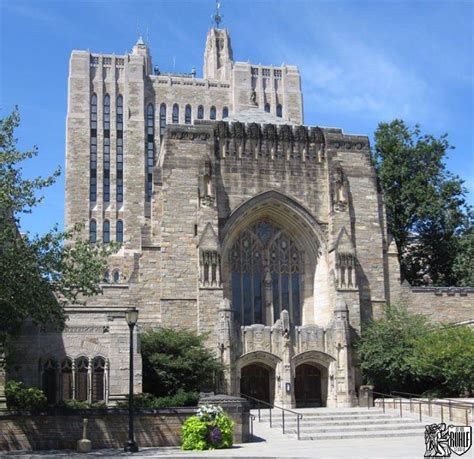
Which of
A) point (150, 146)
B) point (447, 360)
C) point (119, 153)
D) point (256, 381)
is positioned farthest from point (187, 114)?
point (447, 360)

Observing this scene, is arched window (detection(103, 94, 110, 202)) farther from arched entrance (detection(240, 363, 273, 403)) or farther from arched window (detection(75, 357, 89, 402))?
arched window (detection(75, 357, 89, 402))

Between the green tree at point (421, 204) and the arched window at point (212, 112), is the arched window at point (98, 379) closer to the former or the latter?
the green tree at point (421, 204)

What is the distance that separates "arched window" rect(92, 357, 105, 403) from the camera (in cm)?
2642

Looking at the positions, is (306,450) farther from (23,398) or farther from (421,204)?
(421,204)

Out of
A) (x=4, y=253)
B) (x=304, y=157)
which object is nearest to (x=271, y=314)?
(x=304, y=157)

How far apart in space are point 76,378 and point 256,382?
8.84 meters

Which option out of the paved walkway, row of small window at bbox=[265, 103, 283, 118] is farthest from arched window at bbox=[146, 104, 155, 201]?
the paved walkway

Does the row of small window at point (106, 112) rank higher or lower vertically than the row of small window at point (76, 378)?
higher

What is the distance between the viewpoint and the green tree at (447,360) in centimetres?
2831

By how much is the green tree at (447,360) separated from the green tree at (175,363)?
788 cm

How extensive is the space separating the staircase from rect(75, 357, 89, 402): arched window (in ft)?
19.8

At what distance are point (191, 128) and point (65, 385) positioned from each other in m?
13.0

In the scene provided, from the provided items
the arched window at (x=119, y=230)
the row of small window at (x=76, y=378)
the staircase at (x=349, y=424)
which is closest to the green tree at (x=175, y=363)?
the row of small window at (x=76, y=378)

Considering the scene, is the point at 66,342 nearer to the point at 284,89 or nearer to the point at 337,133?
the point at 337,133
